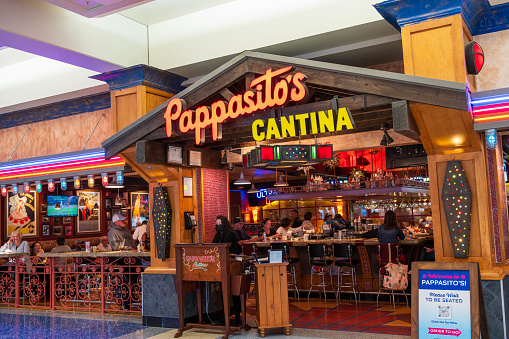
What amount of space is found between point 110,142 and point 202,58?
2.13 metres

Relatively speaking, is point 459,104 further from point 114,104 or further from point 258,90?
point 114,104

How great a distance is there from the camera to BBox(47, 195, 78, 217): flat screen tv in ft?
49.3

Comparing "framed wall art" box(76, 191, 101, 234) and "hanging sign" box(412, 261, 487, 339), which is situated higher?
→ "framed wall art" box(76, 191, 101, 234)

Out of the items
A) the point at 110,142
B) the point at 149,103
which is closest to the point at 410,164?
the point at 149,103

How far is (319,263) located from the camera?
9.68 meters

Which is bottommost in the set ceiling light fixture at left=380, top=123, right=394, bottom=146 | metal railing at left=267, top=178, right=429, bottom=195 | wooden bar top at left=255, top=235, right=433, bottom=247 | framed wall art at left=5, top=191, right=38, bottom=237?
wooden bar top at left=255, top=235, right=433, bottom=247

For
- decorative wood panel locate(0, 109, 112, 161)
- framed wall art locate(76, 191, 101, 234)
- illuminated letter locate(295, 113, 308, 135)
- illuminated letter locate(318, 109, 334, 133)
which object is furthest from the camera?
framed wall art locate(76, 191, 101, 234)

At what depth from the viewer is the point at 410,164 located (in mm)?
10367

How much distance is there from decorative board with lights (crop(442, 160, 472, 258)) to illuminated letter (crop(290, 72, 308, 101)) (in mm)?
2123

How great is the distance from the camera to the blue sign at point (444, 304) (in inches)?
225

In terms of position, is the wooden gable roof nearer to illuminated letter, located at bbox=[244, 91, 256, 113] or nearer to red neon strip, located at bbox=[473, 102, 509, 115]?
illuminated letter, located at bbox=[244, 91, 256, 113]

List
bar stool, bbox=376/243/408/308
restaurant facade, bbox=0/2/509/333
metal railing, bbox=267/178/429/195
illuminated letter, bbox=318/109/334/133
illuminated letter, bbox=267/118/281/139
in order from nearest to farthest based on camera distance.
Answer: restaurant facade, bbox=0/2/509/333
illuminated letter, bbox=318/109/334/133
illuminated letter, bbox=267/118/281/139
bar stool, bbox=376/243/408/308
metal railing, bbox=267/178/429/195

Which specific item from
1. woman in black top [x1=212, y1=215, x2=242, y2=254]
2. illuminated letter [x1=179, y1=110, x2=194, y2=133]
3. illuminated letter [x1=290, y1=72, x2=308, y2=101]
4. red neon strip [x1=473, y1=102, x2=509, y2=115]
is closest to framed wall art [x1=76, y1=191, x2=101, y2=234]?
woman in black top [x1=212, y1=215, x2=242, y2=254]

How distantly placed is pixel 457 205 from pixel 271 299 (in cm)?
290
